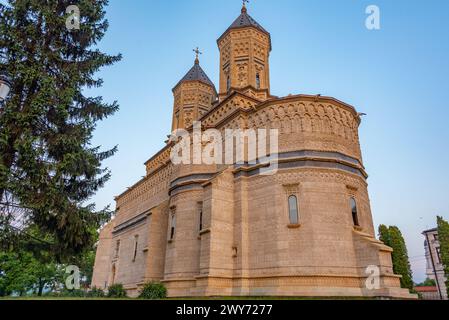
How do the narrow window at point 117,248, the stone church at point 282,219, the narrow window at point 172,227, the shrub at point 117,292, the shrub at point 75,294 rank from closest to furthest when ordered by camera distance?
the stone church at point 282,219, the narrow window at point 172,227, the shrub at point 117,292, the shrub at point 75,294, the narrow window at point 117,248

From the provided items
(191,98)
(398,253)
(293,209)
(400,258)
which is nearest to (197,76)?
(191,98)

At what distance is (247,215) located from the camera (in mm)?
17453

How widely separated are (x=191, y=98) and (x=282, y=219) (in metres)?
19.0

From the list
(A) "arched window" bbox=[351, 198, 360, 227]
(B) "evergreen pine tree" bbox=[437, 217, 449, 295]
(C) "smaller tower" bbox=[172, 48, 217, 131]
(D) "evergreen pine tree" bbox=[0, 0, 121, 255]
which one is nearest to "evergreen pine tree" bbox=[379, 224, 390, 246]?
(B) "evergreen pine tree" bbox=[437, 217, 449, 295]

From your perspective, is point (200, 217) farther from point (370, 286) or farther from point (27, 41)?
point (27, 41)

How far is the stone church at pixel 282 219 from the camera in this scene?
14812mm

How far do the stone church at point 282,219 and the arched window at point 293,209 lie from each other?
5cm

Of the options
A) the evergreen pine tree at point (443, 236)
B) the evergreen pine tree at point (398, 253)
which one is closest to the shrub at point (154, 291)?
the evergreen pine tree at point (398, 253)

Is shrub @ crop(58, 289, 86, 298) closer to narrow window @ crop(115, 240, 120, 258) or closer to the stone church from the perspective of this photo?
narrow window @ crop(115, 240, 120, 258)

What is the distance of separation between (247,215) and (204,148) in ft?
21.1

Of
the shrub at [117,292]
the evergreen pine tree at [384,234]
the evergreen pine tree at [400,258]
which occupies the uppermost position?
the evergreen pine tree at [384,234]

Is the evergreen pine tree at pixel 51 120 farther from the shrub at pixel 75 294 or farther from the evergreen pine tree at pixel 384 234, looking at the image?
the shrub at pixel 75 294

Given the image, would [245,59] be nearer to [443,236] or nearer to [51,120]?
[51,120]
